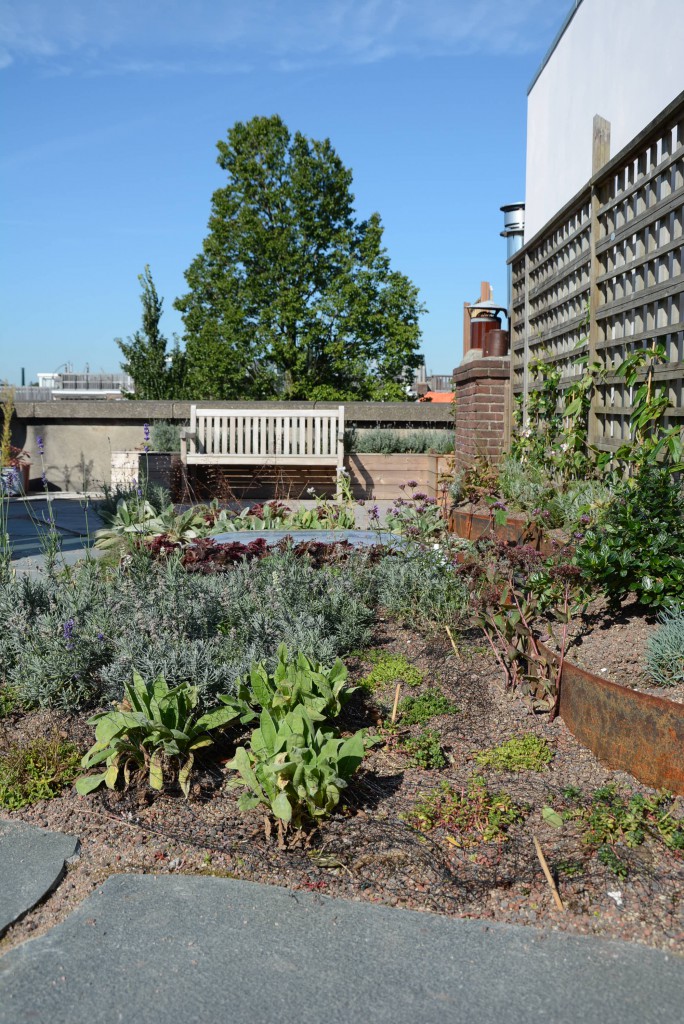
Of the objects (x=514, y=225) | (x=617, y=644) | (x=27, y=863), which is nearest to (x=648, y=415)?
(x=617, y=644)

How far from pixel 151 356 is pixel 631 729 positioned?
22938mm

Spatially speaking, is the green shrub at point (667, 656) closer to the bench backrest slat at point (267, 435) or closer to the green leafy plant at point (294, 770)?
the green leafy plant at point (294, 770)

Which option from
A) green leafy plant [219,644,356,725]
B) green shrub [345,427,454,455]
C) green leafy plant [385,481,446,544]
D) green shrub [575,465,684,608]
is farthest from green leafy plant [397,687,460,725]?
green shrub [345,427,454,455]

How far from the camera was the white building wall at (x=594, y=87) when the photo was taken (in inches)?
278

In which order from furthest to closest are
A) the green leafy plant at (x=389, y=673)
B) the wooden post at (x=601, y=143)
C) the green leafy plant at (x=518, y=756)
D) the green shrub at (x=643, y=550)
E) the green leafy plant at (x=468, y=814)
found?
the wooden post at (x=601, y=143) < the green leafy plant at (x=389, y=673) < the green shrub at (x=643, y=550) < the green leafy plant at (x=518, y=756) < the green leafy plant at (x=468, y=814)

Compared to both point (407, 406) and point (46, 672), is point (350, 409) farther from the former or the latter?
point (46, 672)

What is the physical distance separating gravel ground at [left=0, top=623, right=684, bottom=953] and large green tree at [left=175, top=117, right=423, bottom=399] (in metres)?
26.2

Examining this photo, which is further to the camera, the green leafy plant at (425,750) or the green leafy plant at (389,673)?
the green leafy plant at (389,673)

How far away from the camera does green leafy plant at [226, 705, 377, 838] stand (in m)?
2.61

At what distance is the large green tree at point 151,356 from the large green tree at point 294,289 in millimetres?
3863

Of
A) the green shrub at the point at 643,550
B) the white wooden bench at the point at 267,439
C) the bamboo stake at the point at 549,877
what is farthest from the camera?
the white wooden bench at the point at 267,439

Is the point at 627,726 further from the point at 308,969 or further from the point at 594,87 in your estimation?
the point at 594,87

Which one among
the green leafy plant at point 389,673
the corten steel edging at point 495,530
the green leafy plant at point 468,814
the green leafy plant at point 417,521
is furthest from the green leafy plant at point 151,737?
the green leafy plant at point 417,521

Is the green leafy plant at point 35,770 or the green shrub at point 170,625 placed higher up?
the green shrub at point 170,625
